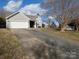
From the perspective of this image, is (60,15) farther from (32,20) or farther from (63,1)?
(32,20)

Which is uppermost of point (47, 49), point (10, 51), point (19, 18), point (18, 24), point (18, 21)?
point (19, 18)

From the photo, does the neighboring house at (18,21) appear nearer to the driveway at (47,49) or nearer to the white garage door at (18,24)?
the white garage door at (18,24)

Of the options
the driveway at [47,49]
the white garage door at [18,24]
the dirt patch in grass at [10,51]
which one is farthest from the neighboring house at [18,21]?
the dirt patch in grass at [10,51]

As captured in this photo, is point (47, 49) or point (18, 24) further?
point (18, 24)

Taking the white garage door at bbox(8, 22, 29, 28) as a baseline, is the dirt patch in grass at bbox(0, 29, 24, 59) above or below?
below

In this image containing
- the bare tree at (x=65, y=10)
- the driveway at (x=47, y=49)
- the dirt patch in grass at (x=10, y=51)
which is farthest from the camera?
the bare tree at (x=65, y=10)

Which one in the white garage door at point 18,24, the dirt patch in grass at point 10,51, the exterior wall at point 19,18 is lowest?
the dirt patch in grass at point 10,51

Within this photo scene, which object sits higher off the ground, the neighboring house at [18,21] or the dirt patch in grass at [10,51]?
the neighboring house at [18,21]

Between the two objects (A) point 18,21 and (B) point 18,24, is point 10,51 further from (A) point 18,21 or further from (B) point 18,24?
(A) point 18,21

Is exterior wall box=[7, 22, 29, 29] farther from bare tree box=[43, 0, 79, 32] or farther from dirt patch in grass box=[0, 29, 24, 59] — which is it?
dirt patch in grass box=[0, 29, 24, 59]

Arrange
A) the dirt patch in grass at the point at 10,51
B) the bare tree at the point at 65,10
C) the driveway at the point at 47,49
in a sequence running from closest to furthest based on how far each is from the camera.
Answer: the dirt patch in grass at the point at 10,51, the driveway at the point at 47,49, the bare tree at the point at 65,10

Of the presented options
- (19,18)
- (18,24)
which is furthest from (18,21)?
(19,18)

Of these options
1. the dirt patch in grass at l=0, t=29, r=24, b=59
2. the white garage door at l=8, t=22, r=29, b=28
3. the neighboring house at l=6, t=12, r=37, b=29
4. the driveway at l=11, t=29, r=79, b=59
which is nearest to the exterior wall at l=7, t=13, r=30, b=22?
the neighboring house at l=6, t=12, r=37, b=29

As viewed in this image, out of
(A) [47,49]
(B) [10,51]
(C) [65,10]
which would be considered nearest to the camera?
(B) [10,51]
